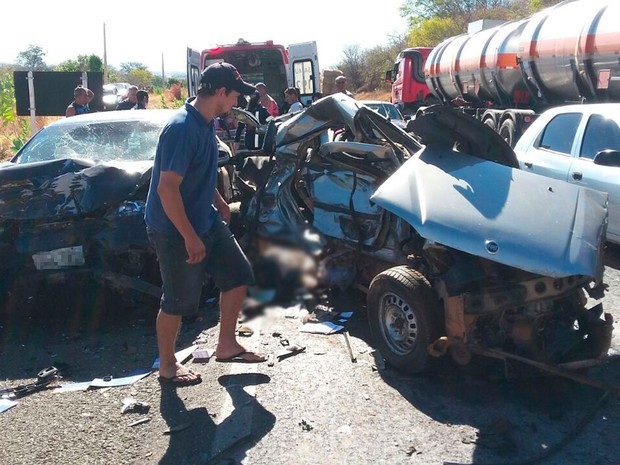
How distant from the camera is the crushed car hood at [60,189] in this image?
210 inches

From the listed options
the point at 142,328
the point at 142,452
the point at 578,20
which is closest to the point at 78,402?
the point at 142,452

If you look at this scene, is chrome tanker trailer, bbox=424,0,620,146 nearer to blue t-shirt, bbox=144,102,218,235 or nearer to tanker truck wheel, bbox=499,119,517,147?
tanker truck wheel, bbox=499,119,517,147

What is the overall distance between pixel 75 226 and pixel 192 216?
199cm

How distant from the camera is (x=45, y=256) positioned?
17.3 ft

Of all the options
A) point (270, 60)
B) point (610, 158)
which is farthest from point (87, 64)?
point (610, 158)

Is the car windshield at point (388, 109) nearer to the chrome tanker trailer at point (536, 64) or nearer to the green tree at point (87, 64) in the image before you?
the chrome tanker trailer at point (536, 64)

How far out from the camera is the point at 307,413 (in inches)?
157

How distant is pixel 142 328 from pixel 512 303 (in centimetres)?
292

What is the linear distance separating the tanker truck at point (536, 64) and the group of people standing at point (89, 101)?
246 inches

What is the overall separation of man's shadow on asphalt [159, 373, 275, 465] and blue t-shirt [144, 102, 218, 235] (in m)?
1.03

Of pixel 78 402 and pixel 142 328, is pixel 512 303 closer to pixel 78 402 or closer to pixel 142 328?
pixel 78 402

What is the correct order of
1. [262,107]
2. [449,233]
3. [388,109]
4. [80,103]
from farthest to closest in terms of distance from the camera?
[388,109]
[262,107]
[80,103]
[449,233]

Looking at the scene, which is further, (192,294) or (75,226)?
(75,226)

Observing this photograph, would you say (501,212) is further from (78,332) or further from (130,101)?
(130,101)
